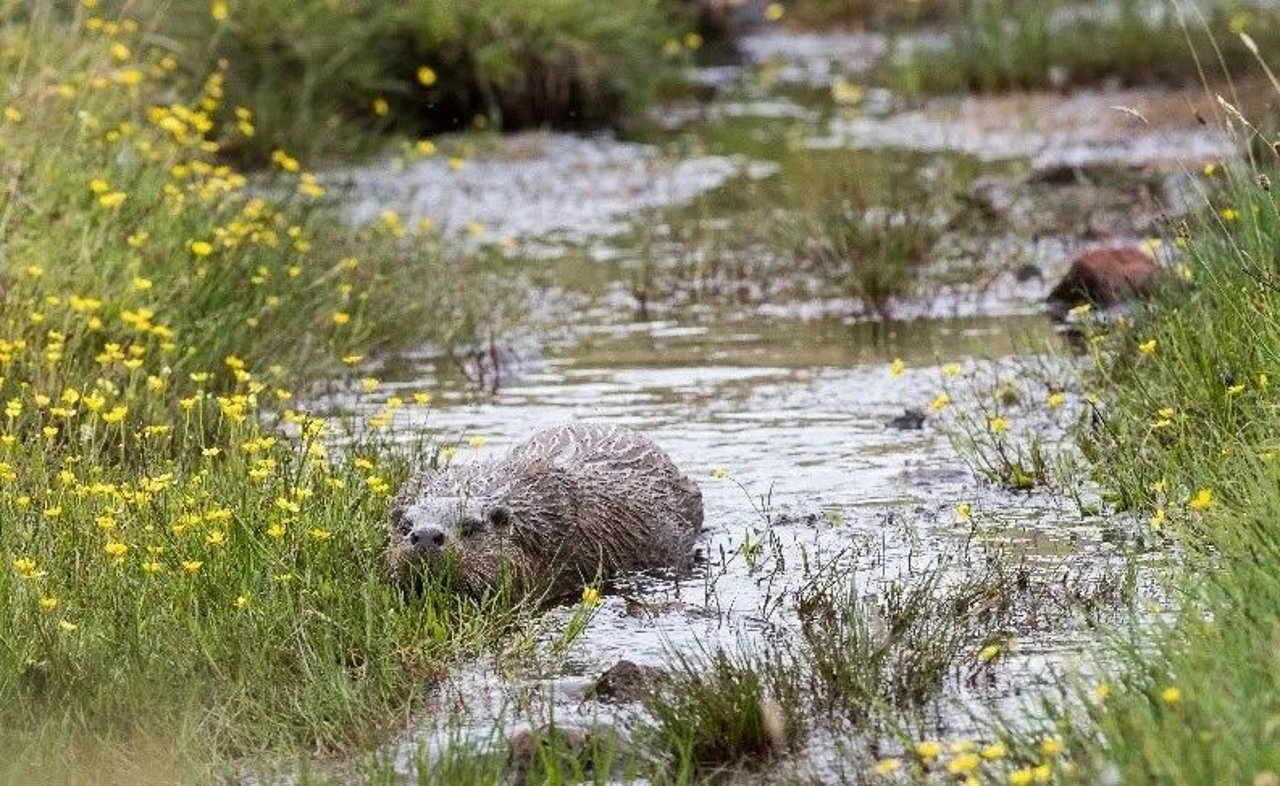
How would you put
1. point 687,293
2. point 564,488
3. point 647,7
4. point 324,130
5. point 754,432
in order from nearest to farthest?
point 564,488 < point 754,432 < point 687,293 < point 324,130 < point 647,7

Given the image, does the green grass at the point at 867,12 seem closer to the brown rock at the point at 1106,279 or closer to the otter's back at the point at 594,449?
the brown rock at the point at 1106,279

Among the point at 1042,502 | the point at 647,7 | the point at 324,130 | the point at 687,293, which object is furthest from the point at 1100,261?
the point at 647,7

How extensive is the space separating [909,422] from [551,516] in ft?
7.92

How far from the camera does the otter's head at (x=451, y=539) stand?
259 inches

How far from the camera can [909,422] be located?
916cm

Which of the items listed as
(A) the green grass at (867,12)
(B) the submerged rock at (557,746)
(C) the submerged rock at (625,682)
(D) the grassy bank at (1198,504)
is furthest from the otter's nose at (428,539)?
(A) the green grass at (867,12)

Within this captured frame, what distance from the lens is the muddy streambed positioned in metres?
6.17

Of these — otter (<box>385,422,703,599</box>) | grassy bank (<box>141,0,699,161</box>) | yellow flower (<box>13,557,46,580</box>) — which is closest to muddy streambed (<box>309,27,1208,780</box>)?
otter (<box>385,422,703,599</box>)

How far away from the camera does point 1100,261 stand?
10.8 m

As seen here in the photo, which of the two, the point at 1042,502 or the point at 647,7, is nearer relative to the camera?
the point at 1042,502

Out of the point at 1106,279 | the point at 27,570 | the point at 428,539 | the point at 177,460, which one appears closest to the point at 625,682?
the point at 428,539

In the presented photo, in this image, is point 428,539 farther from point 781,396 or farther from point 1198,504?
point 781,396

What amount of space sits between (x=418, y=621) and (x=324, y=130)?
9904mm

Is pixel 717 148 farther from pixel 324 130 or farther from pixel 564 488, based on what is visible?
pixel 564 488
